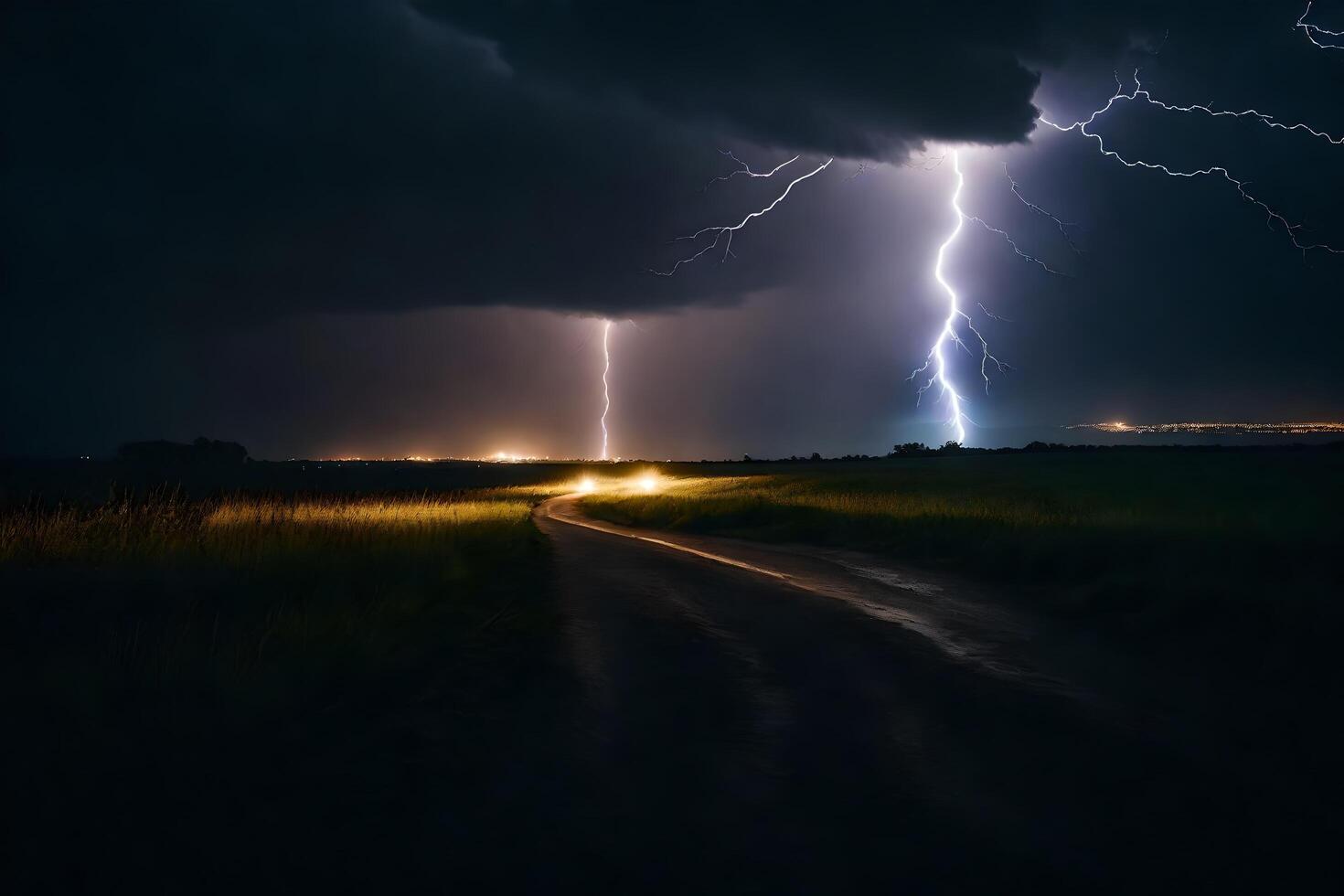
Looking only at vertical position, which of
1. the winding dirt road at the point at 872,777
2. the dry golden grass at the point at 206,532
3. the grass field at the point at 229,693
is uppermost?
the dry golden grass at the point at 206,532

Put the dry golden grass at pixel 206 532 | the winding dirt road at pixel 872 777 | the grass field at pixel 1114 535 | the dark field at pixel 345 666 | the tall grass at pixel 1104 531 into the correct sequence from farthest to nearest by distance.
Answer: the tall grass at pixel 1104 531, the dry golden grass at pixel 206 532, the grass field at pixel 1114 535, the dark field at pixel 345 666, the winding dirt road at pixel 872 777

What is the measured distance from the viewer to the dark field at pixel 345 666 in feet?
12.7

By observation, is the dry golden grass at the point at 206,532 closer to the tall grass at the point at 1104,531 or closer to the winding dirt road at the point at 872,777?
the winding dirt road at the point at 872,777

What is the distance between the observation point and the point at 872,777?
15.2 ft

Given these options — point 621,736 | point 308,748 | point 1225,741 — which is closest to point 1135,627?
point 1225,741

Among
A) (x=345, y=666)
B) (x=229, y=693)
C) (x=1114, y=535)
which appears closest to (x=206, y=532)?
(x=345, y=666)

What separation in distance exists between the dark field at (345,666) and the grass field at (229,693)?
0.07 feet

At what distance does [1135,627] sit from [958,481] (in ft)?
103

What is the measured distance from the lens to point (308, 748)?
5.09 meters

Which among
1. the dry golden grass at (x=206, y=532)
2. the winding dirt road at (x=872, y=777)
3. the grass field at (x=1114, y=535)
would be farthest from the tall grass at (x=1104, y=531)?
the dry golden grass at (x=206, y=532)

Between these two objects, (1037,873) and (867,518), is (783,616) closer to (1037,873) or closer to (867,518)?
(1037,873)

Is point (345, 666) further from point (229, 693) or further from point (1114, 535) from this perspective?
point (1114, 535)

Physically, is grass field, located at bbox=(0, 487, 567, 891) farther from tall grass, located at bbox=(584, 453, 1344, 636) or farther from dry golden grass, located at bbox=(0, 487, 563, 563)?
tall grass, located at bbox=(584, 453, 1344, 636)

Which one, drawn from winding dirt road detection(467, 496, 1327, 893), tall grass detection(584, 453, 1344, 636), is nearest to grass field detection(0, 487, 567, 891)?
winding dirt road detection(467, 496, 1327, 893)
